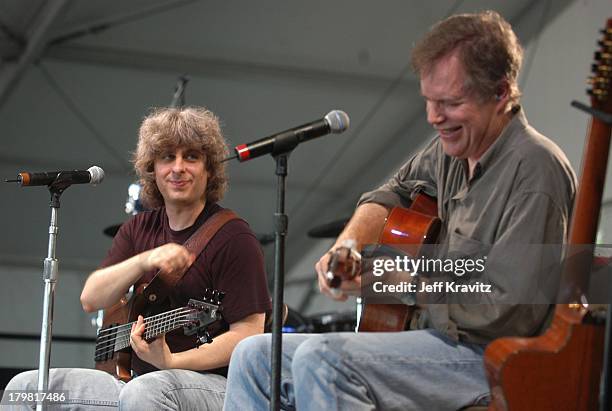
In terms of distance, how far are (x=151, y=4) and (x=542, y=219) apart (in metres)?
5.02

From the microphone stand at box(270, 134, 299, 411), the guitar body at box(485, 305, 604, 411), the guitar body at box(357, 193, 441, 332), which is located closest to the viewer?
the guitar body at box(485, 305, 604, 411)

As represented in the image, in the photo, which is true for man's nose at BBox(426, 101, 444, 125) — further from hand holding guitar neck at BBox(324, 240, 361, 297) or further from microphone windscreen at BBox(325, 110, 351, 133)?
hand holding guitar neck at BBox(324, 240, 361, 297)

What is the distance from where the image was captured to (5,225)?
721 cm

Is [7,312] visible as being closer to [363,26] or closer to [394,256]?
[363,26]

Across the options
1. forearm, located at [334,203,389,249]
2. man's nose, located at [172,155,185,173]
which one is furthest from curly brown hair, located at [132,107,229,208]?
forearm, located at [334,203,389,249]

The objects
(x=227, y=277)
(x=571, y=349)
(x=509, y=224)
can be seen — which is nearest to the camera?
(x=571, y=349)

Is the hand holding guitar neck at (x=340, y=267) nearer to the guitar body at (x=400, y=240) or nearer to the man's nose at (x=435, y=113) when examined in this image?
the guitar body at (x=400, y=240)

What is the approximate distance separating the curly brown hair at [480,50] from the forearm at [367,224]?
1.84 ft

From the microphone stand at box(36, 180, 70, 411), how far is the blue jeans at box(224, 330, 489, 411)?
1.12 m

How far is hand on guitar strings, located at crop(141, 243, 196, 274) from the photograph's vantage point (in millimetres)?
3143

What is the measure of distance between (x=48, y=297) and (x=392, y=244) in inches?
52.3

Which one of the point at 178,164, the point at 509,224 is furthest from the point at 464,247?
the point at 178,164

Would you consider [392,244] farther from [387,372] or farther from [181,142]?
[181,142]

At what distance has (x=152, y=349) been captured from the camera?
3.11m
